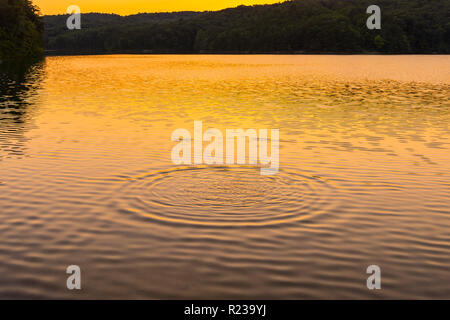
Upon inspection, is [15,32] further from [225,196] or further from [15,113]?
[225,196]

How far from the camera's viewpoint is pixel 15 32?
163 metres

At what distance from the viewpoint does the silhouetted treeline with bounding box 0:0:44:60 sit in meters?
157

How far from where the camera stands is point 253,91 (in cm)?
6412

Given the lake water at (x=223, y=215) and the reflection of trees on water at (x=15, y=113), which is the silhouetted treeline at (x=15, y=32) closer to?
the reflection of trees on water at (x=15, y=113)

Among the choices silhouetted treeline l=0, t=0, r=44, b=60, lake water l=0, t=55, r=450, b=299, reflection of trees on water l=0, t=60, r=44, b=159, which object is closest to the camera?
lake water l=0, t=55, r=450, b=299

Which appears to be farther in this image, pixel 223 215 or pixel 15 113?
pixel 15 113

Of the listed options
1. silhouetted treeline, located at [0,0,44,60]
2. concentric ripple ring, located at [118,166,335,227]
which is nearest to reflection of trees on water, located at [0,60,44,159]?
concentric ripple ring, located at [118,166,335,227]

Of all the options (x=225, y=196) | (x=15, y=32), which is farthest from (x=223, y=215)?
(x=15, y=32)

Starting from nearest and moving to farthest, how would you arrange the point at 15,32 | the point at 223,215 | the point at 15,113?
the point at 223,215
the point at 15,113
the point at 15,32

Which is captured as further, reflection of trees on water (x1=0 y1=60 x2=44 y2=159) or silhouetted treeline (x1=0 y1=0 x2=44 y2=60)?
silhouetted treeline (x1=0 y1=0 x2=44 y2=60)

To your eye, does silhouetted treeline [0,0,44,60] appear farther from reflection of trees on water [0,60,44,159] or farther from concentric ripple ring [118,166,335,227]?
concentric ripple ring [118,166,335,227]
